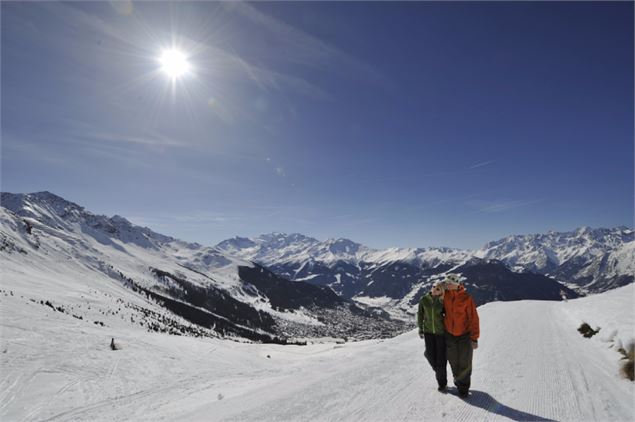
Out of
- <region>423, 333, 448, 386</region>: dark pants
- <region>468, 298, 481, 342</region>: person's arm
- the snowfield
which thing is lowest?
the snowfield

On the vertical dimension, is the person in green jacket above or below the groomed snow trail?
above

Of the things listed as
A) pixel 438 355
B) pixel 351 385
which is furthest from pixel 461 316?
pixel 351 385

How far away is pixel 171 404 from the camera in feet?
30.6

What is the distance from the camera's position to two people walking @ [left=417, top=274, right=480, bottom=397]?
712 centimetres

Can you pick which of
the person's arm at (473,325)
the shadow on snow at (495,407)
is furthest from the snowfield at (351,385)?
the person's arm at (473,325)

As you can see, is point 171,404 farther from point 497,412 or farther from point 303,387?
point 497,412

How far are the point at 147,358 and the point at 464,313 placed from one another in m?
18.9

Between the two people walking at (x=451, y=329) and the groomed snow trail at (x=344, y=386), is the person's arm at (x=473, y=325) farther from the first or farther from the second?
the groomed snow trail at (x=344, y=386)

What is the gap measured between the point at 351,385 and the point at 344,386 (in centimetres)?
19

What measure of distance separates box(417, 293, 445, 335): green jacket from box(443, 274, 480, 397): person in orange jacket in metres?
0.12

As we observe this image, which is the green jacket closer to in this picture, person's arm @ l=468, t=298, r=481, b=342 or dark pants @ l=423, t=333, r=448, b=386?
dark pants @ l=423, t=333, r=448, b=386

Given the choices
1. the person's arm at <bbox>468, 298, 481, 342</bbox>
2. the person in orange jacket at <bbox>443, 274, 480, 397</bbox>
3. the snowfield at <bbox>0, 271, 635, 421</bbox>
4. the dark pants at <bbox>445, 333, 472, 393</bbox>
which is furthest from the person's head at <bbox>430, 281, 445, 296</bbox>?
the snowfield at <bbox>0, 271, 635, 421</bbox>

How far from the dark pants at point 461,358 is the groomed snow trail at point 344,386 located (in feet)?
1.12

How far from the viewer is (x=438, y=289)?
7.50 metres
